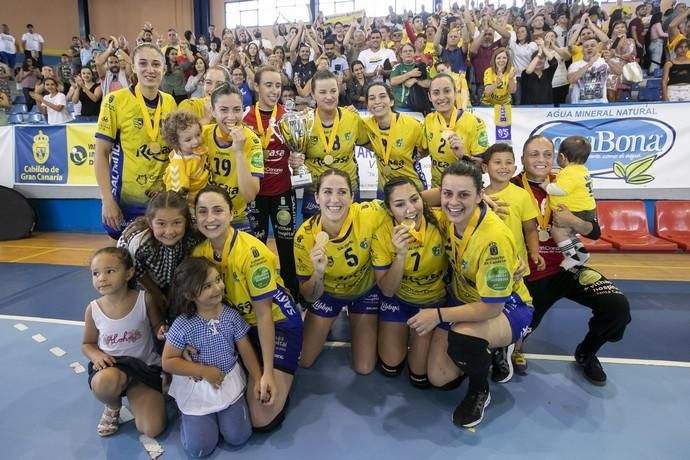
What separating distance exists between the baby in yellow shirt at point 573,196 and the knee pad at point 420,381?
121 centimetres

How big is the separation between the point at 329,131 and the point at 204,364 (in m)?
1.96

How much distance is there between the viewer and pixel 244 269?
99.8 inches

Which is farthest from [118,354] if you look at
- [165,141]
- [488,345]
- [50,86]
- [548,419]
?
[50,86]

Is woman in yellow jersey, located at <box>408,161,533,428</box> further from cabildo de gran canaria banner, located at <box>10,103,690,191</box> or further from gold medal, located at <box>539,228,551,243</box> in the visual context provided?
cabildo de gran canaria banner, located at <box>10,103,690,191</box>

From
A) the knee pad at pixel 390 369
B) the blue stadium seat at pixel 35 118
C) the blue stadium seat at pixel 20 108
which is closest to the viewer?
the knee pad at pixel 390 369

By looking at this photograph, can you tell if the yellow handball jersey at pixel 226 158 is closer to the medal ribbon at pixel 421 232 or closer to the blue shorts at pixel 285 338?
the blue shorts at pixel 285 338

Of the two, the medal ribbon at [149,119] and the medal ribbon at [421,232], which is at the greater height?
the medal ribbon at [149,119]

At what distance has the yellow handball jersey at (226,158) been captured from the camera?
296 cm

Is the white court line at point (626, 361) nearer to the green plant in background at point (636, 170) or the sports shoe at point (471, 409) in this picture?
the sports shoe at point (471, 409)

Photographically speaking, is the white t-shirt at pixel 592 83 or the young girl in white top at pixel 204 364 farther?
the white t-shirt at pixel 592 83

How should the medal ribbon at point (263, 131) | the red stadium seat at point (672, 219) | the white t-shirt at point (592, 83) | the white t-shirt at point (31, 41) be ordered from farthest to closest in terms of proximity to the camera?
the white t-shirt at point (31, 41), the white t-shirt at point (592, 83), the red stadium seat at point (672, 219), the medal ribbon at point (263, 131)

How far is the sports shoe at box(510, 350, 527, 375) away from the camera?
304cm

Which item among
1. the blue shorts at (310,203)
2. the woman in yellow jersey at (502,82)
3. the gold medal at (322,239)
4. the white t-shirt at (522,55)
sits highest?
the white t-shirt at (522,55)

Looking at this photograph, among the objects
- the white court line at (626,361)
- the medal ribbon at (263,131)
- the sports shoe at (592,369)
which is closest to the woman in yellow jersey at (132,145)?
the medal ribbon at (263,131)
